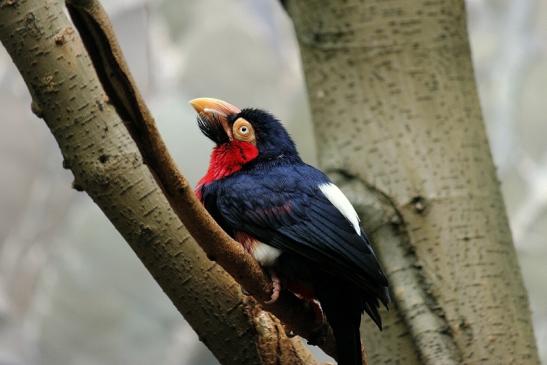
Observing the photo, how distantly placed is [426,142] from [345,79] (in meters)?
0.33

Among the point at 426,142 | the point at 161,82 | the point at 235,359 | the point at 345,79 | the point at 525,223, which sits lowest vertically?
the point at 525,223

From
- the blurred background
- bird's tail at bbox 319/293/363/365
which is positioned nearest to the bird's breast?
bird's tail at bbox 319/293/363/365

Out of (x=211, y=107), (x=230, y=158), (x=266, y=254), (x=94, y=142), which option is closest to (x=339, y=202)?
(x=266, y=254)

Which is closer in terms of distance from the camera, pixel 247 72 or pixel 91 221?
pixel 91 221

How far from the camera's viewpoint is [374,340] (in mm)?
2434

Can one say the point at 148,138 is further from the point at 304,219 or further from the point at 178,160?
the point at 178,160

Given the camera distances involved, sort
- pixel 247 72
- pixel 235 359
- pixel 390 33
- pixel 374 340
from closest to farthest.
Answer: pixel 235 359 → pixel 374 340 → pixel 390 33 → pixel 247 72

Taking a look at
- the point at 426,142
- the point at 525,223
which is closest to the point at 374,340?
the point at 426,142

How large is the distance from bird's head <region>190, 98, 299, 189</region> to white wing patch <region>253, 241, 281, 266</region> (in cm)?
36

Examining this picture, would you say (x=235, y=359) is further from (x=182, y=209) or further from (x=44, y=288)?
(x=44, y=288)

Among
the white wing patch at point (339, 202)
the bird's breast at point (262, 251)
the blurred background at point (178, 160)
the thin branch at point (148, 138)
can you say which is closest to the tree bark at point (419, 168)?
the white wing patch at point (339, 202)

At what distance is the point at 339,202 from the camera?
223 centimetres

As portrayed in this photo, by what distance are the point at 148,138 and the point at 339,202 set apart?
0.75m

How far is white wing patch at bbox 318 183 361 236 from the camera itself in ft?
7.11
